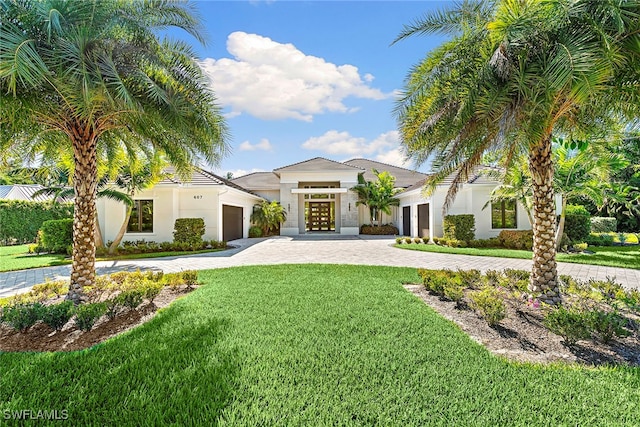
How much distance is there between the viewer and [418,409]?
10.2 ft

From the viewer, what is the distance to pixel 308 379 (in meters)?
3.62

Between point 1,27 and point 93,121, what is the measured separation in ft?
6.92

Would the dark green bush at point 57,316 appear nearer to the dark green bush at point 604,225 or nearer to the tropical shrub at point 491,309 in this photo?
the tropical shrub at point 491,309

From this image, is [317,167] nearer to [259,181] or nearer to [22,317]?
[259,181]

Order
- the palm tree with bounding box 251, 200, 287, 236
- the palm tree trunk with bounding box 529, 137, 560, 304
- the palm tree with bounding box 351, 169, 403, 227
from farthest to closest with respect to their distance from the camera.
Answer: the palm tree with bounding box 351, 169, 403, 227 < the palm tree with bounding box 251, 200, 287, 236 < the palm tree trunk with bounding box 529, 137, 560, 304

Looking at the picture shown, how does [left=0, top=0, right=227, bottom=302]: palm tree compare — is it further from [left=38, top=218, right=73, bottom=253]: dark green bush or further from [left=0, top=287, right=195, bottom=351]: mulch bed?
[left=38, top=218, right=73, bottom=253]: dark green bush

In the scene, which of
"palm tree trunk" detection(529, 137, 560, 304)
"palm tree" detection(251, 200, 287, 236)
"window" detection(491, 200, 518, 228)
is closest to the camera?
"palm tree trunk" detection(529, 137, 560, 304)

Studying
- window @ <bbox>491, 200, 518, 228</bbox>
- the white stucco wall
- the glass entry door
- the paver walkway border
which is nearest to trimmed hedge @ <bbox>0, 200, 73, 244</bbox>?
the white stucco wall

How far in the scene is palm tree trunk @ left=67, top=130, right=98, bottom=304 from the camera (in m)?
6.91

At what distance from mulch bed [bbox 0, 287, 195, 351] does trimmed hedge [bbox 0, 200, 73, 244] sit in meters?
18.2

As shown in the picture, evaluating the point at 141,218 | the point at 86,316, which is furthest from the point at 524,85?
the point at 141,218

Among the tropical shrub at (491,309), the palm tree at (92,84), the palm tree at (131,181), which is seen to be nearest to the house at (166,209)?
the palm tree at (131,181)

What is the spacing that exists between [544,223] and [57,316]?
32.1 ft

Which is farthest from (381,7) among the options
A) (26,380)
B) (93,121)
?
(26,380)
